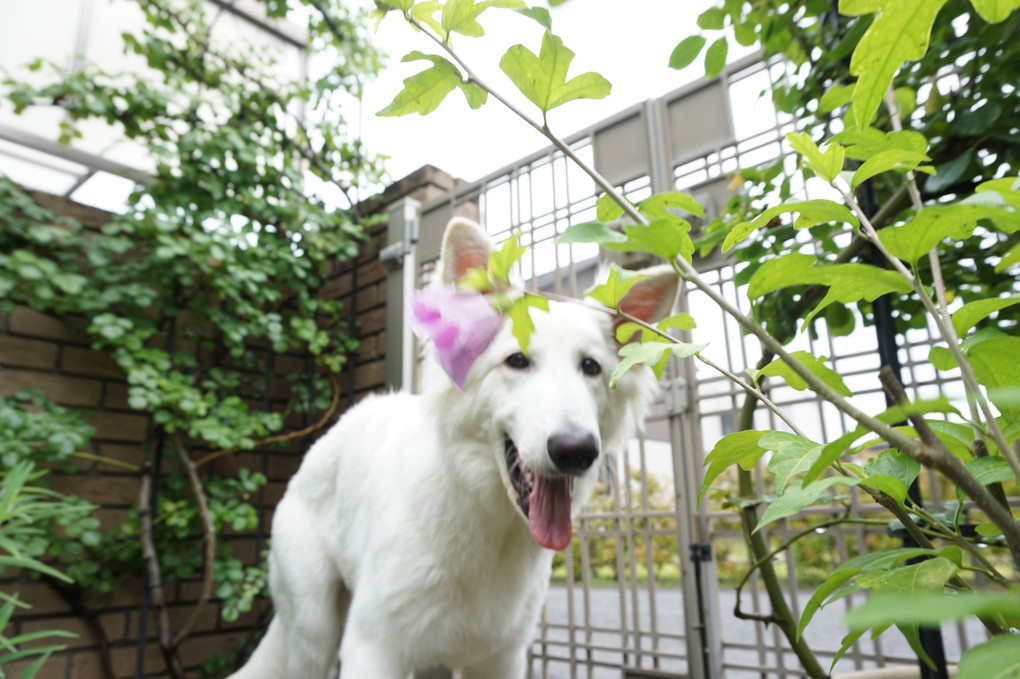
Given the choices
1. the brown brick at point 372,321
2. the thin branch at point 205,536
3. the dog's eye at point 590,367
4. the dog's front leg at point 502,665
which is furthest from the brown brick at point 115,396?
the dog's eye at point 590,367

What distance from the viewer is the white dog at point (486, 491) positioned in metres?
1.19

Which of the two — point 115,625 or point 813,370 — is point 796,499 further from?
point 115,625

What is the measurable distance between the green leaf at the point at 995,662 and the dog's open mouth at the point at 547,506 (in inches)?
37.6

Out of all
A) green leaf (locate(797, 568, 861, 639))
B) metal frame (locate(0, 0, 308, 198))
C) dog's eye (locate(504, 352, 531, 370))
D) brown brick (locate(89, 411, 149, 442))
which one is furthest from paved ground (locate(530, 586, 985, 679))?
metal frame (locate(0, 0, 308, 198))

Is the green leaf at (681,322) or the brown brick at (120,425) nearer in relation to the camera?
the green leaf at (681,322)

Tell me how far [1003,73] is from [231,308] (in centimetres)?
275

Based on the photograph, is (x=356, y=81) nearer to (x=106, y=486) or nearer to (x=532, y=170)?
(x=532, y=170)

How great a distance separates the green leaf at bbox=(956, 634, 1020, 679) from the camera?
0.20 m

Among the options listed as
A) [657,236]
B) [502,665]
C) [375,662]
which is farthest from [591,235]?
[502,665]

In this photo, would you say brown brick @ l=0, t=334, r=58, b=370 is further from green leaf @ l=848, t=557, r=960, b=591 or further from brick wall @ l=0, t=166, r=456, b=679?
green leaf @ l=848, t=557, r=960, b=591

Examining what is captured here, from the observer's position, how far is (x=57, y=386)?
2375 mm

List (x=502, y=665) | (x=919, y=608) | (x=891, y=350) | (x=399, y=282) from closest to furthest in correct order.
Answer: (x=919, y=608), (x=891, y=350), (x=502, y=665), (x=399, y=282)

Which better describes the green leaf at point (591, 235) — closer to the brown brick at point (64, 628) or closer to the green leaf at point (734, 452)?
the green leaf at point (734, 452)

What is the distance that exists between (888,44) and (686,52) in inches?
26.2
